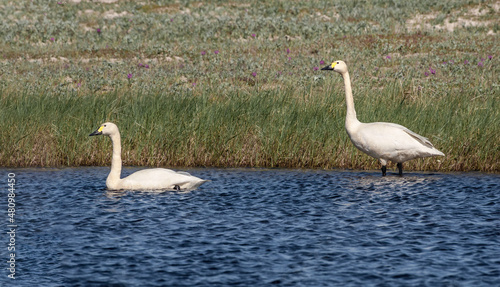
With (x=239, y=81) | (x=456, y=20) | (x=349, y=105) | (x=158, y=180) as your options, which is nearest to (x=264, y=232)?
(x=158, y=180)

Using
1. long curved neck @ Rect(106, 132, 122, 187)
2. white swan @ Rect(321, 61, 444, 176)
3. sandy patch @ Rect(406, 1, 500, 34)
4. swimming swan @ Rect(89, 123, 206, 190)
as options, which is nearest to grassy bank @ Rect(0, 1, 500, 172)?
sandy patch @ Rect(406, 1, 500, 34)

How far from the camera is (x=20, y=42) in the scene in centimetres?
3750

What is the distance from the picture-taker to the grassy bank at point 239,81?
16594mm

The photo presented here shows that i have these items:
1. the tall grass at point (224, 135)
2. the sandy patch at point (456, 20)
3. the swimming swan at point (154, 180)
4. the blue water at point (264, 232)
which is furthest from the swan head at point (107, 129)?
the sandy patch at point (456, 20)

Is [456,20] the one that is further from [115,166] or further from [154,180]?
[154,180]

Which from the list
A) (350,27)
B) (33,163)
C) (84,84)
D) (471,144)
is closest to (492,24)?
(350,27)

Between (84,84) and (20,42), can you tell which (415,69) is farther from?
(20,42)

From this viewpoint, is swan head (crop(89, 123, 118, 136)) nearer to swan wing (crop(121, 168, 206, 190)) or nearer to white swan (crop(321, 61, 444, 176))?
swan wing (crop(121, 168, 206, 190))

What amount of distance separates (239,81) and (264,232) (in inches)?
690

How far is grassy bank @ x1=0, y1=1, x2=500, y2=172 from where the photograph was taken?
54.4 feet

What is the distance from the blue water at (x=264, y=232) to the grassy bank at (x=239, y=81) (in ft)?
5.26

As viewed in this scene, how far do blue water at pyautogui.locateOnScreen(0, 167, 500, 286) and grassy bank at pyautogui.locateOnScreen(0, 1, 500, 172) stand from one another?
1605 millimetres

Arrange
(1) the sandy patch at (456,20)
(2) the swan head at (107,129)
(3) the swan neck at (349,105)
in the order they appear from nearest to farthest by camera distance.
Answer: (2) the swan head at (107,129), (3) the swan neck at (349,105), (1) the sandy patch at (456,20)

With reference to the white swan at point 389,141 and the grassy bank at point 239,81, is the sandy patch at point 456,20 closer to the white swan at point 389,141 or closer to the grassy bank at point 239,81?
the grassy bank at point 239,81
